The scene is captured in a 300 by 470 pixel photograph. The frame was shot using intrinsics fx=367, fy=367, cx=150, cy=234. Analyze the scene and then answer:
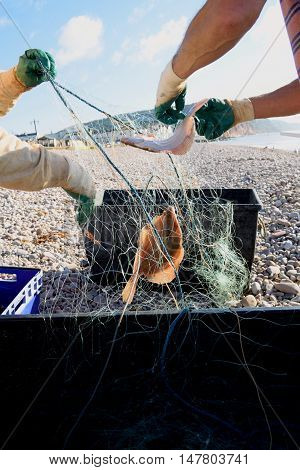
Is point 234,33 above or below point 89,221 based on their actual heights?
above

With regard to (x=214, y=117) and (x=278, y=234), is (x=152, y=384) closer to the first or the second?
(x=214, y=117)

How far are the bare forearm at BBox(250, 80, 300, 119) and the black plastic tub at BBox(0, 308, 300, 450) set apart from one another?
120cm

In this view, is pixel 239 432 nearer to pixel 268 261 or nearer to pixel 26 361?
pixel 26 361

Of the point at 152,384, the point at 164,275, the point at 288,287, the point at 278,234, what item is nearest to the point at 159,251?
the point at 164,275

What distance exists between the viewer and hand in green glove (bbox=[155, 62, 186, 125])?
6.22 feet

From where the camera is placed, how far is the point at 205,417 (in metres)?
1.73

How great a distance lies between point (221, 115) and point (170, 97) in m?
0.38

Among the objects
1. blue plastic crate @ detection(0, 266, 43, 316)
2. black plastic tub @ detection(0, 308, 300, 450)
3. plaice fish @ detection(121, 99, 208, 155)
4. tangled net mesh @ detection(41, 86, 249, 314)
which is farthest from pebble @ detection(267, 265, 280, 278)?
blue plastic crate @ detection(0, 266, 43, 316)

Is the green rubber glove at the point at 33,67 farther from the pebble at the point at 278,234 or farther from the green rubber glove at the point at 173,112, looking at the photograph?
the pebble at the point at 278,234

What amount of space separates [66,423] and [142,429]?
0.35m

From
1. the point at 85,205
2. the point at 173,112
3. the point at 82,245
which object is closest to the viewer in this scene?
the point at 173,112

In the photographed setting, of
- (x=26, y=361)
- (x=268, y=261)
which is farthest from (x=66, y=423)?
(x=268, y=261)

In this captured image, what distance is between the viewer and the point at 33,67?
7.91ft

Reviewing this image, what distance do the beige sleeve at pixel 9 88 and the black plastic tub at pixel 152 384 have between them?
179 cm
